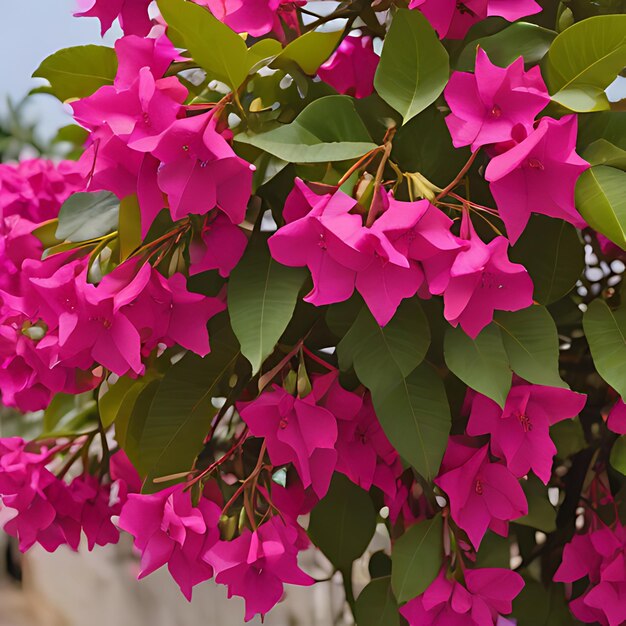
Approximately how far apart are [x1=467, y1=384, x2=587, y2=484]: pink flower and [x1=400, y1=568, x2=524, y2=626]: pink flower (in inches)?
3.1

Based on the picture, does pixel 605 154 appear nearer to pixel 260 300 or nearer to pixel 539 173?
pixel 539 173

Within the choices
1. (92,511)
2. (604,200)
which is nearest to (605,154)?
(604,200)

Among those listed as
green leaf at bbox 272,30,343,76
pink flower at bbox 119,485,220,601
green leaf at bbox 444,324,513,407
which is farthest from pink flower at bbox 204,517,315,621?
green leaf at bbox 272,30,343,76

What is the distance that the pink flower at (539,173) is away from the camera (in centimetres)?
34

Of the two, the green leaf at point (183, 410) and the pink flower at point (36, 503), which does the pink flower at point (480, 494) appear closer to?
the green leaf at point (183, 410)

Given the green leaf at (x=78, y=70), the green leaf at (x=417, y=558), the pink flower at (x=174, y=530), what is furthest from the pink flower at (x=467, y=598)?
the green leaf at (x=78, y=70)

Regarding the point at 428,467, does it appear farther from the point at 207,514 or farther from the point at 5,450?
the point at 5,450

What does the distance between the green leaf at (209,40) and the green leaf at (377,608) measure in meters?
0.32

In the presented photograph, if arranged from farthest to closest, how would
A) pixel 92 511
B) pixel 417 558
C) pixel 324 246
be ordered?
pixel 92 511
pixel 417 558
pixel 324 246

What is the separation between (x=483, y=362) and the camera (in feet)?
1.27

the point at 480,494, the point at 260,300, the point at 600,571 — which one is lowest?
the point at 600,571

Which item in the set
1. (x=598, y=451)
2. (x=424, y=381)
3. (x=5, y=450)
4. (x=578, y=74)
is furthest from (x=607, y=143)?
(x=5, y=450)

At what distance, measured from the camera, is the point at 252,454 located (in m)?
0.54

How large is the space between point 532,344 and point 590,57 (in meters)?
0.14
